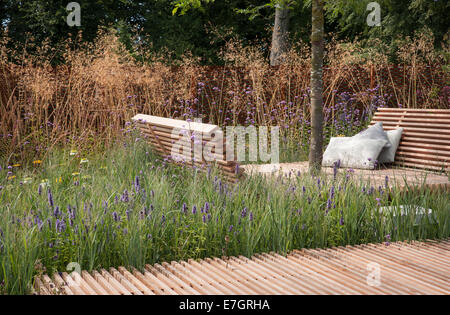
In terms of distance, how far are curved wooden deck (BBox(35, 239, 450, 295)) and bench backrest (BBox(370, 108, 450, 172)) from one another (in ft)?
8.49

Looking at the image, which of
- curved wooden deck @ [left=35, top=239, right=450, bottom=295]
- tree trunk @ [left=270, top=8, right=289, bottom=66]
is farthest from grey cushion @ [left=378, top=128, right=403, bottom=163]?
tree trunk @ [left=270, top=8, right=289, bottom=66]

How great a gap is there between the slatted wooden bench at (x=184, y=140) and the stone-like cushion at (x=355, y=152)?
152cm

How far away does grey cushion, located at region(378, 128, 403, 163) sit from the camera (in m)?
5.14

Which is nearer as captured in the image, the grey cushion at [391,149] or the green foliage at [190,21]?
the grey cushion at [391,149]

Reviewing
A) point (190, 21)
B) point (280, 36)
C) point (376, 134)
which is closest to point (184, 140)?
point (376, 134)

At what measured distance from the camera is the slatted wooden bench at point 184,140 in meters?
3.49

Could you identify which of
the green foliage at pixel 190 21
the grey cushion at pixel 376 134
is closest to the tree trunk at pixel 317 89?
the grey cushion at pixel 376 134

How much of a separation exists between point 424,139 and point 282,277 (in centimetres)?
356

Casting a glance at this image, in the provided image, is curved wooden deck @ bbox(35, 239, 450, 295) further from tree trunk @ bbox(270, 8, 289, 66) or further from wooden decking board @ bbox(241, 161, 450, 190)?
tree trunk @ bbox(270, 8, 289, 66)

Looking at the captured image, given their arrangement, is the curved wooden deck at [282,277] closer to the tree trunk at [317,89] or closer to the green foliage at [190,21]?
the tree trunk at [317,89]

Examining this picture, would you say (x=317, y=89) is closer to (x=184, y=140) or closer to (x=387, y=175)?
(x=387, y=175)

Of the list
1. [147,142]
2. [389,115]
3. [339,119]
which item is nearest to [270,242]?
[147,142]

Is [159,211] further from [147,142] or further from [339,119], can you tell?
[339,119]
